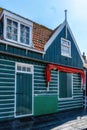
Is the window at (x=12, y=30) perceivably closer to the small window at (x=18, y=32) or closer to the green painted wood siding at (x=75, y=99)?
the small window at (x=18, y=32)

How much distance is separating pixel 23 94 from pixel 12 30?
10.7 feet

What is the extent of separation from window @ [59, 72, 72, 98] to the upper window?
3992 mm

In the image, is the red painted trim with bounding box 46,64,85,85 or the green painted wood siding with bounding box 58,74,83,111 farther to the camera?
the green painted wood siding with bounding box 58,74,83,111

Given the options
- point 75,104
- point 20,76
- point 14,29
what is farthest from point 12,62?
point 75,104

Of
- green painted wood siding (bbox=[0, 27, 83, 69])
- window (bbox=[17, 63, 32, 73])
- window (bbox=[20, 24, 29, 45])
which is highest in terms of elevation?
window (bbox=[20, 24, 29, 45])

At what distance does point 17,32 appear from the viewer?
40.1 ft

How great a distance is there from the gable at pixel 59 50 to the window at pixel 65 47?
25cm

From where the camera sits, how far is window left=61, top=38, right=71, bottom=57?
632 inches

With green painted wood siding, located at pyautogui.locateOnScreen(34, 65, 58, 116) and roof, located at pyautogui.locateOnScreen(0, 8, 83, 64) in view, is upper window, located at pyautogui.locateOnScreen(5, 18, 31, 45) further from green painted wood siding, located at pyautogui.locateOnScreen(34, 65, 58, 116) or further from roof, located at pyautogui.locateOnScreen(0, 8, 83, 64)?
green painted wood siding, located at pyautogui.locateOnScreen(34, 65, 58, 116)

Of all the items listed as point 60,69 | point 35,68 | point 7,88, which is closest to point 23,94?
point 7,88

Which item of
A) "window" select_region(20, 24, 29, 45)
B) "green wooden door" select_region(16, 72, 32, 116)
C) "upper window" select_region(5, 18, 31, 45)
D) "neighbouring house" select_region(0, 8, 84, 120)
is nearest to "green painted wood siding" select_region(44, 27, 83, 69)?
"neighbouring house" select_region(0, 8, 84, 120)

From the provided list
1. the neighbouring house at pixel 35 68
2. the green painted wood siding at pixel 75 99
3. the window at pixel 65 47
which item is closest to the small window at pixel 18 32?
the neighbouring house at pixel 35 68

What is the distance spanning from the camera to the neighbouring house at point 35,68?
37.4 feet

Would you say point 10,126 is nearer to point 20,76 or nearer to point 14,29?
point 20,76
